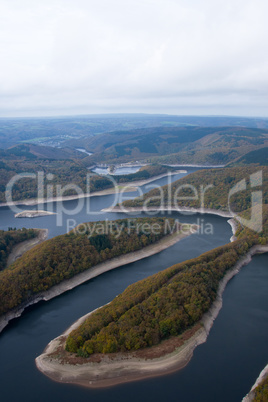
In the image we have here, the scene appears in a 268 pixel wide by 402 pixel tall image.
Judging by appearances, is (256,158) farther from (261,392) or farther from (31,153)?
(261,392)

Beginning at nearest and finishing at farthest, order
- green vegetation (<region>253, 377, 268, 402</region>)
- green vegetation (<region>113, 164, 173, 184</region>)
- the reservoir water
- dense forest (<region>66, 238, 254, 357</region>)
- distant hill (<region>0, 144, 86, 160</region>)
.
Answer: green vegetation (<region>253, 377, 268, 402</region>) < the reservoir water < dense forest (<region>66, 238, 254, 357</region>) < green vegetation (<region>113, 164, 173, 184</region>) < distant hill (<region>0, 144, 86, 160</region>)

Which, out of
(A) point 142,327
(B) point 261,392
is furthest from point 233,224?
(B) point 261,392

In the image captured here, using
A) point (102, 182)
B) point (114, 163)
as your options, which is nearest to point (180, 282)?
point (102, 182)

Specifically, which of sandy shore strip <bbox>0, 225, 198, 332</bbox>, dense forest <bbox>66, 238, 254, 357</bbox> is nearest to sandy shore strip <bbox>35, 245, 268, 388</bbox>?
dense forest <bbox>66, 238, 254, 357</bbox>

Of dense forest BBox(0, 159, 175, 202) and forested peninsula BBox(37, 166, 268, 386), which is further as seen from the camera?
dense forest BBox(0, 159, 175, 202)

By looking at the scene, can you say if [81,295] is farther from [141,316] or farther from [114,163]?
[114,163]

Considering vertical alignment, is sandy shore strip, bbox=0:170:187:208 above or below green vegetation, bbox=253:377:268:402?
above

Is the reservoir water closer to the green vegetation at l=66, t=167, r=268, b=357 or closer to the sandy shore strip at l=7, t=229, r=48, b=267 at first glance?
the green vegetation at l=66, t=167, r=268, b=357
